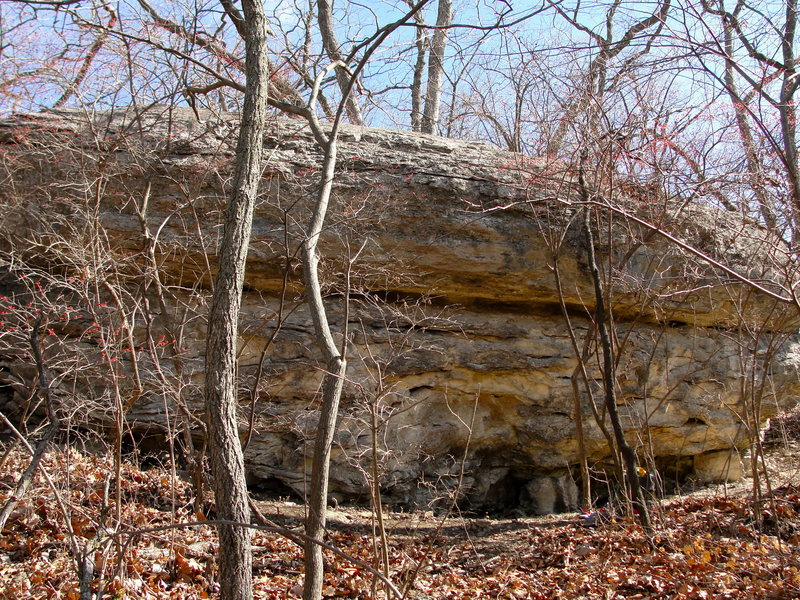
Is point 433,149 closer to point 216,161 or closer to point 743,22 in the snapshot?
point 216,161

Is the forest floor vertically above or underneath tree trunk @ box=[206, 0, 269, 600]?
underneath

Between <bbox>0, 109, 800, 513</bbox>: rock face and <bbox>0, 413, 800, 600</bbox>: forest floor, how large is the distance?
106 cm

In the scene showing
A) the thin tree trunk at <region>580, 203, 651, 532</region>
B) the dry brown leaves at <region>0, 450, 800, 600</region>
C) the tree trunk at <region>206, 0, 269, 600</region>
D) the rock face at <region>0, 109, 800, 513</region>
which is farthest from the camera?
the rock face at <region>0, 109, 800, 513</region>

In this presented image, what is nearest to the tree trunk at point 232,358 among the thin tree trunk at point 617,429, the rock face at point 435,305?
the rock face at point 435,305

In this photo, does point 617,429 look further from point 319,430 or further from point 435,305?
point 319,430

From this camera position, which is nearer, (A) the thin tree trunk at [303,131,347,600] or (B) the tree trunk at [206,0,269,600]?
(B) the tree trunk at [206,0,269,600]

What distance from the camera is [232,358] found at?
4410 mm

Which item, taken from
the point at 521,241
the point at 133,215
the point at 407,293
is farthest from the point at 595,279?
the point at 133,215

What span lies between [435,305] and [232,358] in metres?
5.07

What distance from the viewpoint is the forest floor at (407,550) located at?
4863mm

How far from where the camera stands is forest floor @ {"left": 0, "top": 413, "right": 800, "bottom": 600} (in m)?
4.86

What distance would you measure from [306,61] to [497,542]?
698 cm

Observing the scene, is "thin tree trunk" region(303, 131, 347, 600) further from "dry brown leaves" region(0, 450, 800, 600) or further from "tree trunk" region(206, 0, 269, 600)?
"dry brown leaves" region(0, 450, 800, 600)

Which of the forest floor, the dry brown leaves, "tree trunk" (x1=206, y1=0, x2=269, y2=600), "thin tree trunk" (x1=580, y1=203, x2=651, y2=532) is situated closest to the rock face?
"thin tree trunk" (x1=580, y1=203, x2=651, y2=532)
